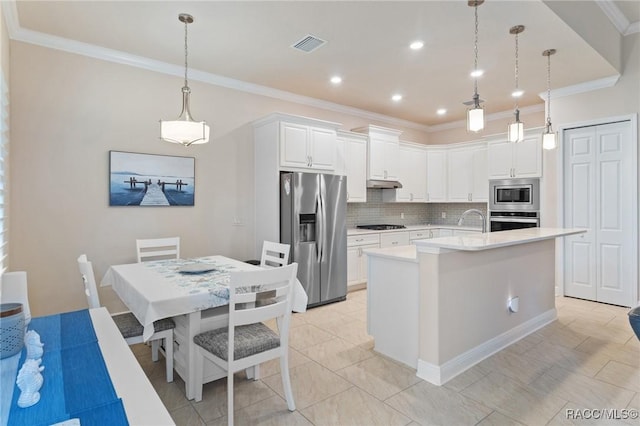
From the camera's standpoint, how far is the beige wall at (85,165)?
10.6ft

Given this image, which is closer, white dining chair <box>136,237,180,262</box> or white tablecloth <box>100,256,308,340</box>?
white tablecloth <box>100,256,308,340</box>

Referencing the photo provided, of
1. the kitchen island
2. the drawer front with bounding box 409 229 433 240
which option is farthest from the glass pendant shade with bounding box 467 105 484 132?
the drawer front with bounding box 409 229 433 240

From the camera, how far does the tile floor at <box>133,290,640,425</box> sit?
216 centimetres

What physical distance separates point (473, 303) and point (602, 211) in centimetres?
294

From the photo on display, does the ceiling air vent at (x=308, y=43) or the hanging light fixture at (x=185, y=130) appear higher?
the ceiling air vent at (x=308, y=43)

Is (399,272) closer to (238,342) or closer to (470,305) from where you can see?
(470,305)

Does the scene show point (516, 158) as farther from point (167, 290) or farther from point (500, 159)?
point (167, 290)

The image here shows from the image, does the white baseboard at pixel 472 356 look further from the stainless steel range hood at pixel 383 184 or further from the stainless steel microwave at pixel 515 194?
the stainless steel range hood at pixel 383 184

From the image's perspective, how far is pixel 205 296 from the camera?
220 centimetres

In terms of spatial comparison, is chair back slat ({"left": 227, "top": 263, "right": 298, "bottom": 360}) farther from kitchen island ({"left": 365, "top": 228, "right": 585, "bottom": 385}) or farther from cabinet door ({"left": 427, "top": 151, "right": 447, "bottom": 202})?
cabinet door ({"left": 427, "top": 151, "right": 447, "bottom": 202})

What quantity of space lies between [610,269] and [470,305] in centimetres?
294

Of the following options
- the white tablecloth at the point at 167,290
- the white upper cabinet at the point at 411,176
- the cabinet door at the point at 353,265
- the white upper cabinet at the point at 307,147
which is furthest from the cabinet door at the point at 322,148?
the white tablecloth at the point at 167,290

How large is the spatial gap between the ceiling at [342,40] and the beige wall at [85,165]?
29 centimetres

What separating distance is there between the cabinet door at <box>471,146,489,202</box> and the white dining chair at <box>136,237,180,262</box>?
4.80 meters
